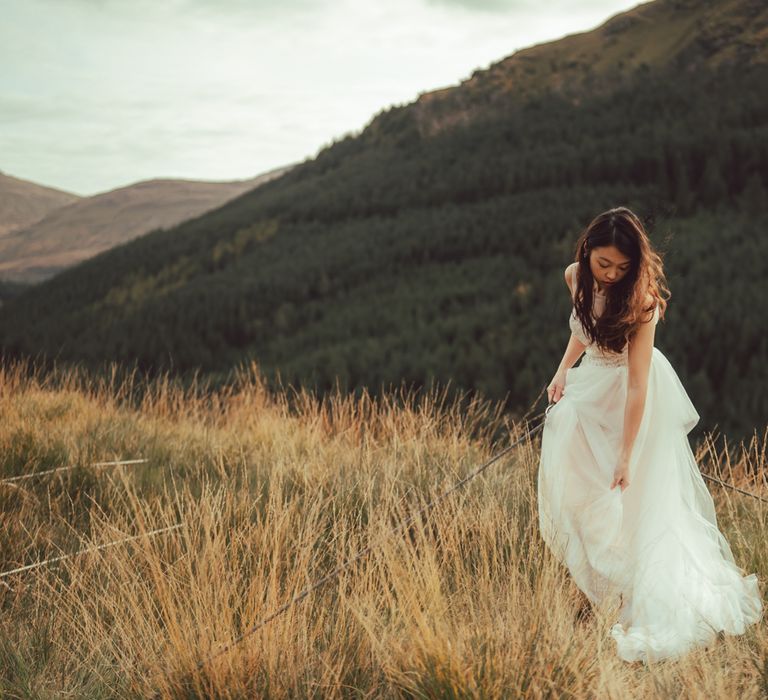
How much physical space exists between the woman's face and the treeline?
88.6ft

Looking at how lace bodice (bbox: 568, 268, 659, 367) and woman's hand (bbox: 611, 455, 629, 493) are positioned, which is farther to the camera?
lace bodice (bbox: 568, 268, 659, 367)

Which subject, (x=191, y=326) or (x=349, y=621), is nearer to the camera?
(x=349, y=621)

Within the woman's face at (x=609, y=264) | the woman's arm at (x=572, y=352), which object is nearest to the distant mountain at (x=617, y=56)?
the woman's arm at (x=572, y=352)

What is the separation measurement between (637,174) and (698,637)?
78.7 m

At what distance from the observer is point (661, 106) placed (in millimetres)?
86062

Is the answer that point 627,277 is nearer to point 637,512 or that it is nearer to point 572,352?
point 572,352

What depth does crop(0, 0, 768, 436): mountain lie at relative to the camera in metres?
42.8

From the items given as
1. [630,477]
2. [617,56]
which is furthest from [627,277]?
[617,56]

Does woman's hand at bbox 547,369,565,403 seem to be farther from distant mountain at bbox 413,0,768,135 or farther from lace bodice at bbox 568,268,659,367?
distant mountain at bbox 413,0,768,135

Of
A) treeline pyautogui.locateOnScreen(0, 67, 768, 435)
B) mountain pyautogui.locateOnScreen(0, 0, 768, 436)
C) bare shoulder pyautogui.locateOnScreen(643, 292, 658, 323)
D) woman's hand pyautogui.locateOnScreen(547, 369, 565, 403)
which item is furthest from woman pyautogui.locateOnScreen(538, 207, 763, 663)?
mountain pyautogui.locateOnScreen(0, 0, 768, 436)

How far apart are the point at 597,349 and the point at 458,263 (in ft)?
216


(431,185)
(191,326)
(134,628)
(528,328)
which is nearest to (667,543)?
(134,628)

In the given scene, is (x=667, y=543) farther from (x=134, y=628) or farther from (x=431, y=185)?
(x=431, y=185)

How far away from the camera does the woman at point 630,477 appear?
2684mm
